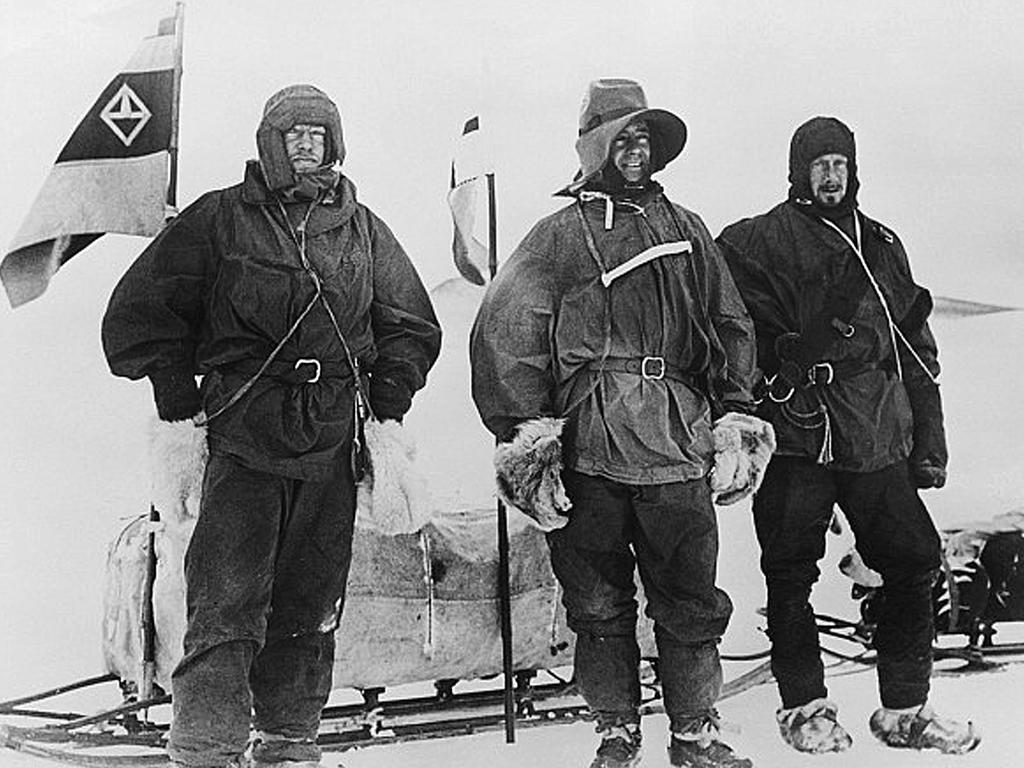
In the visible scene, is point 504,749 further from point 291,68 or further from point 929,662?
point 291,68

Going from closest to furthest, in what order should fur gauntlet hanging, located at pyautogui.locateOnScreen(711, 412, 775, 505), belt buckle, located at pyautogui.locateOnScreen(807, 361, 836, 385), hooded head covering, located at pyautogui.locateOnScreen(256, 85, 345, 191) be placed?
hooded head covering, located at pyautogui.locateOnScreen(256, 85, 345, 191) → fur gauntlet hanging, located at pyautogui.locateOnScreen(711, 412, 775, 505) → belt buckle, located at pyautogui.locateOnScreen(807, 361, 836, 385)

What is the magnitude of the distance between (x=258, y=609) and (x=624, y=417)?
65 cm

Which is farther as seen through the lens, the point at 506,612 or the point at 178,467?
the point at 506,612

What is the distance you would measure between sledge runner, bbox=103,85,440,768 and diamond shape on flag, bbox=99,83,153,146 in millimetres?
164

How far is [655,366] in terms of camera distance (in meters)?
2.31

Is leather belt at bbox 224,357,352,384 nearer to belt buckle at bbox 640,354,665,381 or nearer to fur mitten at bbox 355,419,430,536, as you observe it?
fur mitten at bbox 355,419,430,536

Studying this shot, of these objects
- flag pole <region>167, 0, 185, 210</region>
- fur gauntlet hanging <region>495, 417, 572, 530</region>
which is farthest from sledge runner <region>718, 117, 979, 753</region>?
flag pole <region>167, 0, 185, 210</region>

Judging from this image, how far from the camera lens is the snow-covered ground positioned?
88.0 inches

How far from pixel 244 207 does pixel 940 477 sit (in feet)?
4.26

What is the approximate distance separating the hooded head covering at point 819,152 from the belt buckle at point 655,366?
43cm

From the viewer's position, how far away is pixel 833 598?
2.50 metres

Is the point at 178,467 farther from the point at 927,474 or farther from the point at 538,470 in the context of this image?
the point at 927,474

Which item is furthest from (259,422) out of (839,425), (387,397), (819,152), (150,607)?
(819,152)

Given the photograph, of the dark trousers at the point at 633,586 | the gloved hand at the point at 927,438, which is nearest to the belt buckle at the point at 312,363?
the dark trousers at the point at 633,586
